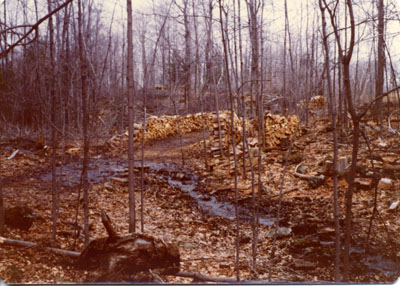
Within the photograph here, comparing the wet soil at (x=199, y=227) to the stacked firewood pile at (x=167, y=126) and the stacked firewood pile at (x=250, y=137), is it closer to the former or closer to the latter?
the stacked firewood pile at (x=250, y=137)

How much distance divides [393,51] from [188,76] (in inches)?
366

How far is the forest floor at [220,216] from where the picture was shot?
2264 millimetres

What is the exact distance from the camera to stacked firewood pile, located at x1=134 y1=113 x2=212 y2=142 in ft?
20.7

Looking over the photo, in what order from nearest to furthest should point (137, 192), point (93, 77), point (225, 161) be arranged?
point (93, 77) → point (137, 192) → point (225, 161)

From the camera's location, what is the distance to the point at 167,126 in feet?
26.3

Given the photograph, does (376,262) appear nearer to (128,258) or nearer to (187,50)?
(128,258)

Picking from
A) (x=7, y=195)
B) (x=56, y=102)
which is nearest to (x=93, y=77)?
(x=56, y=102)

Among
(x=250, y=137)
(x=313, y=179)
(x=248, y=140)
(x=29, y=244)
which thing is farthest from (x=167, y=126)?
(x=29, y=244)

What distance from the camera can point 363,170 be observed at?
9.22 feet

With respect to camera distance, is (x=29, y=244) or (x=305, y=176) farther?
(x=305, y=176)

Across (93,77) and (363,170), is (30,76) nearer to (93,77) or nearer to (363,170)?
(93,77)

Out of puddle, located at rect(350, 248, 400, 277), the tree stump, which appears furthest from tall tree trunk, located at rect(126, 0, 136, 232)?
puddle, located at rect(350, 248, 400, 277)

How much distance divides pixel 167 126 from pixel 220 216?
16.6 feet

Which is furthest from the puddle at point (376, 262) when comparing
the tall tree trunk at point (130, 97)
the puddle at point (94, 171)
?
the puddle at point (94, 171)
